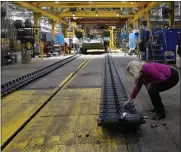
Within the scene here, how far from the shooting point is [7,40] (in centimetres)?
1777

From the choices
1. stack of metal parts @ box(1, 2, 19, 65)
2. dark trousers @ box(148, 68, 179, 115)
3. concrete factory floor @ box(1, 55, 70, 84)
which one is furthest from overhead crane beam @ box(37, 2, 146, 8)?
dark trousers @ box(148, 68, 179, 115)

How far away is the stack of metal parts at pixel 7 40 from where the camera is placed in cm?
1673

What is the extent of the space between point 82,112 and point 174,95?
2476 millimetres

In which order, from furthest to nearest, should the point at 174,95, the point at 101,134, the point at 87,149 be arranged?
the point at 174,95, the point at 101,134, the point at 87,149

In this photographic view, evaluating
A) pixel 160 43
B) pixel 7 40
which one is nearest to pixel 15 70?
pixel 7 40

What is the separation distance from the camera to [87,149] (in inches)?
144

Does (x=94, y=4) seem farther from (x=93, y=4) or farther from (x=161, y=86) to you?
(x=161, y=86)

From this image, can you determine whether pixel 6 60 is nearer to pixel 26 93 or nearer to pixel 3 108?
pixel 26 93

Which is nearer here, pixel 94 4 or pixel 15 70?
pixel 15 70

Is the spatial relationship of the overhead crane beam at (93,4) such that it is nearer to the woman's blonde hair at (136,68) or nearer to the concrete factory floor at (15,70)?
the concrete factory floor at (15,70)

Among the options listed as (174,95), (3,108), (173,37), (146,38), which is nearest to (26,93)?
(3,108)

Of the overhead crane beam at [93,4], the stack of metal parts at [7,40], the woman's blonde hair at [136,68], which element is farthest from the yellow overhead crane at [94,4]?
the woman's blonde hair at [136,68]

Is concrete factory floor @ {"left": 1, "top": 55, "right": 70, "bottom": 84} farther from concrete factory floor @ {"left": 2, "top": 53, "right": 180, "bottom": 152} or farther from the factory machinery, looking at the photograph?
the factory machinery

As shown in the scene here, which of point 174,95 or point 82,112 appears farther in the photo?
point 174,95
